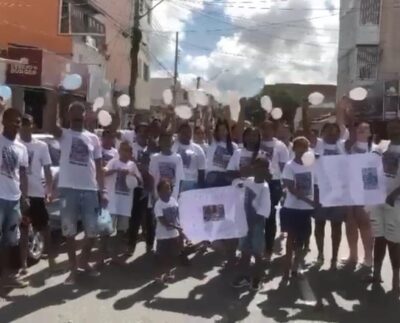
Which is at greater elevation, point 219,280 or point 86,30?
point 86,30

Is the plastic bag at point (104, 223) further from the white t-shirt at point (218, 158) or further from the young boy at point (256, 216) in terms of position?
the white t-shirt at point (218, 158)

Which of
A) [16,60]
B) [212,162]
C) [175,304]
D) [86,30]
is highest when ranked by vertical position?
[86,30]

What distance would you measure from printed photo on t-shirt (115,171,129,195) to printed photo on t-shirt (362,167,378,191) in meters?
2.93

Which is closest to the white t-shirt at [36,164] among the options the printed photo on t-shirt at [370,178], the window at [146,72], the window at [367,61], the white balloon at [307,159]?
the white balloon at [307,159]

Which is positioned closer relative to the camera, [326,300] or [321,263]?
[326,300]

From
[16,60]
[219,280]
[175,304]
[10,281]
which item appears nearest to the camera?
[175,304]

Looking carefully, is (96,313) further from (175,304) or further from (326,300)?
(326,300)

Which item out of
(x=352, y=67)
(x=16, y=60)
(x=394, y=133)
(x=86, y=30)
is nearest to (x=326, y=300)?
(x=394, y=133)

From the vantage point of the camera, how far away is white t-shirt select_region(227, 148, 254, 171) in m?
7.86

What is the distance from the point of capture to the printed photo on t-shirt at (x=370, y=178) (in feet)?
24.0

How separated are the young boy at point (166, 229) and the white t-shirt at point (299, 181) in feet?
4.13

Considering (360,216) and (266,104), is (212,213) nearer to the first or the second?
(266,104)

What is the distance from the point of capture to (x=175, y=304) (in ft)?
21.4

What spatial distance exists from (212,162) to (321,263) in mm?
1901
